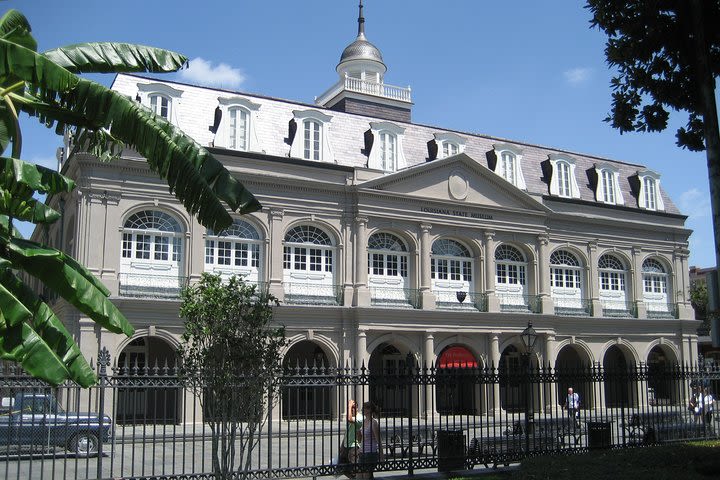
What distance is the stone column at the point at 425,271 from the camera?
33938 millimetres

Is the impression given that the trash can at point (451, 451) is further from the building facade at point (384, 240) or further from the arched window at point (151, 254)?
the arched window at point (151, 254)

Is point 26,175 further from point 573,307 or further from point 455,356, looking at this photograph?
point 573,307

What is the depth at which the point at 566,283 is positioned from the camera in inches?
1551

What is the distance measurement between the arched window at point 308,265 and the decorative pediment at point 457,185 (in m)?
3.08

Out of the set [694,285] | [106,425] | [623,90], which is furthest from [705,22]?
[694,285]

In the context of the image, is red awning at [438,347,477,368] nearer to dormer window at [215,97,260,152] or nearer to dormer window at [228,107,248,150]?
dormer window at [215,97,260,152]

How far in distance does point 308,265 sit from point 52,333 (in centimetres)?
2315

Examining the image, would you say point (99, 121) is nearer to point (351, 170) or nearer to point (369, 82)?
point (351, 170)

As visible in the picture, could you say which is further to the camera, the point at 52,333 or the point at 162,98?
the point at 162,98

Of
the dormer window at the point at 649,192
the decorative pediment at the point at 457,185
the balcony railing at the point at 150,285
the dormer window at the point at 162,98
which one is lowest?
the balcony railing at the point at 150,285

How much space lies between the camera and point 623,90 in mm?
13398

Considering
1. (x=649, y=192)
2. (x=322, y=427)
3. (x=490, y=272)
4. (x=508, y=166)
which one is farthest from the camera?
(x=649, y=192)

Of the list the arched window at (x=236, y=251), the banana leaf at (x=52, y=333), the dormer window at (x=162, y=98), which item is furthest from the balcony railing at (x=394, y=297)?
the banana leaf at (x=52, y=333)

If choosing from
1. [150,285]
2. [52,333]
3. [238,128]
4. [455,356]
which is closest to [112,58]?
[52,333]
